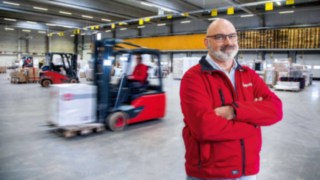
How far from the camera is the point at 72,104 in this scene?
5.61 m

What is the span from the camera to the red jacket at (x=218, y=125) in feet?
5.20

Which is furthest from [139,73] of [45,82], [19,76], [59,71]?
[19,76]

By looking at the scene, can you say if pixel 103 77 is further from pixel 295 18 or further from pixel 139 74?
pixel 295 18

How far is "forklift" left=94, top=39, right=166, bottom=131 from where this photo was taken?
242 inches

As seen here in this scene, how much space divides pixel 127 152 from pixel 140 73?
2927mm

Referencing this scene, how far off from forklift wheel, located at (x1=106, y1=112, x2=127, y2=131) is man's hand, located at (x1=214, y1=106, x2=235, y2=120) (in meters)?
4.85

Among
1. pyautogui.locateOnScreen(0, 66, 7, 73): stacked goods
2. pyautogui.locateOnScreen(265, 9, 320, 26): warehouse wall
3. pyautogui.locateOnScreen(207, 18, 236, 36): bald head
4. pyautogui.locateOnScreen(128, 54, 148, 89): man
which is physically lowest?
pyautogui.locateOnScreen(128, 54, 148, 89): man

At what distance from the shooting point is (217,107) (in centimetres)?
166

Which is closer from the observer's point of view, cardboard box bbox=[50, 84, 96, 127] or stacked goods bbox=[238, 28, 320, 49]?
cardboard box bbox=[50, 84, 96, 127]

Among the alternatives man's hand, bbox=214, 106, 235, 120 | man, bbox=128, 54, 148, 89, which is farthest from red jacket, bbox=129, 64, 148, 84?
man's hand, bbox=214, 106, 235, 120

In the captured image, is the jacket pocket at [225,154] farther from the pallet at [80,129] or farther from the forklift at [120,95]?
the forklift at [120,95]

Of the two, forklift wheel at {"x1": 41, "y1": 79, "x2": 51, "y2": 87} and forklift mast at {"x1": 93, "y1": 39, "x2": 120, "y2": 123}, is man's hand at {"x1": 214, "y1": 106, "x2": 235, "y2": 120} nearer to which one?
forklift mast at {"x1": 93, "y1": 39, "x2": 120, "y2": 123}

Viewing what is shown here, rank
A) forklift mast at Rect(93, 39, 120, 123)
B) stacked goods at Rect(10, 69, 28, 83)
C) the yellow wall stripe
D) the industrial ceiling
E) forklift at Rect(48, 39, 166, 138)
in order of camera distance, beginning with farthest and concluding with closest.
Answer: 1. the yellow wall stripe
2. stacked goods at Rect(10, 69, 28, 83)
3. the industrial ceiling
4. forklift mast at Rect(93, 39, 120, 123)
5. forklift at Rect(48, 39, 166, 138)

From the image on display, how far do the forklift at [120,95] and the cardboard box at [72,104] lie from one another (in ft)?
0.90
